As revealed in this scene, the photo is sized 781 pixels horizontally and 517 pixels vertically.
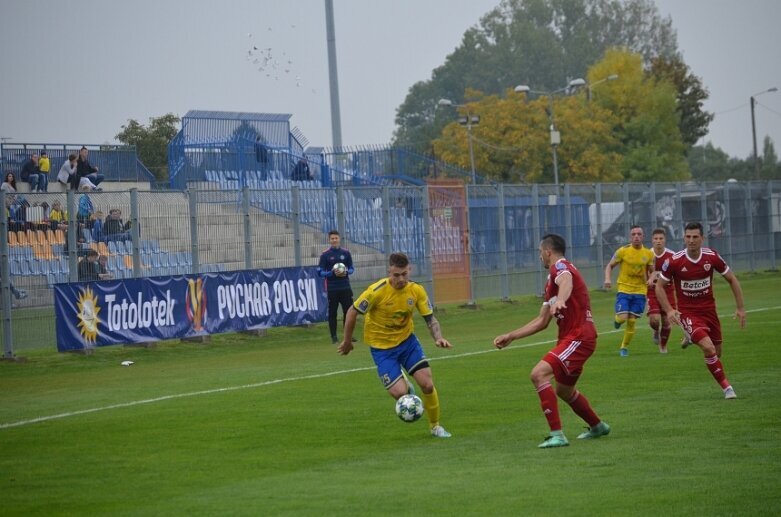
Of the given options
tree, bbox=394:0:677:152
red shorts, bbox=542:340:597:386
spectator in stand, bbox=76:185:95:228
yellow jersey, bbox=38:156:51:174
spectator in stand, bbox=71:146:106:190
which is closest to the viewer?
red shorts, bbox=542:340:597:386

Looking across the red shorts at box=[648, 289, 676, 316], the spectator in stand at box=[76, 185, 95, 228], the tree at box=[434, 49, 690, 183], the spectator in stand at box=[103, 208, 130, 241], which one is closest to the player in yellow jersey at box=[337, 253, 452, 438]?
the red shorts at box=[648, 289, 676, 316]

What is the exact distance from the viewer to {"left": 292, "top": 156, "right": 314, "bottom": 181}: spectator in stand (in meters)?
40.0

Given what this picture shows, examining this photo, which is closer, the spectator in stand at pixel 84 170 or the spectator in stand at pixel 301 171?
the spectator in stand at pixel 84 170

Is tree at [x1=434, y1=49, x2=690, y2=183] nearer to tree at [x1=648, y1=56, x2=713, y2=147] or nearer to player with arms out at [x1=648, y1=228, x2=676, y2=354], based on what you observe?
tree at [x1=648, y1=56, x2=713, y2=147]

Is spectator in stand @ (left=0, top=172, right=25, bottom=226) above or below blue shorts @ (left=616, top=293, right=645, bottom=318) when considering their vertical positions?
above

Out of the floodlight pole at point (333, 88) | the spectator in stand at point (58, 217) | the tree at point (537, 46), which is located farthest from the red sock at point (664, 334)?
the tree at point (537, 46)

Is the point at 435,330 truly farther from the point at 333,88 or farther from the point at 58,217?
the point at 333,88

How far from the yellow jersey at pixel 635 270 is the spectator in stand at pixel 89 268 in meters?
10.8

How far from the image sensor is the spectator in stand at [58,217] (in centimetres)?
2394

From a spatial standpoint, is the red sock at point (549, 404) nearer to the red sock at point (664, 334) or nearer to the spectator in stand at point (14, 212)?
the red sock at point (664, 334)

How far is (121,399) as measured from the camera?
17766 millimetres

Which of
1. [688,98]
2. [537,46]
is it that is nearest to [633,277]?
[688,98]

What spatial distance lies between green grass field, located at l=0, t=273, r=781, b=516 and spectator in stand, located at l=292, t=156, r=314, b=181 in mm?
17853

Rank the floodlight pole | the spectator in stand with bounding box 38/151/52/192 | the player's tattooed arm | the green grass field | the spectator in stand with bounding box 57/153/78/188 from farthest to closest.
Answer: the floodlight pole < the spectator in stand with bounding box 38/151/52/192 < the spectator in stand with bounding box 57/153/78/188 < the player's tattooed arm < the green grass field
